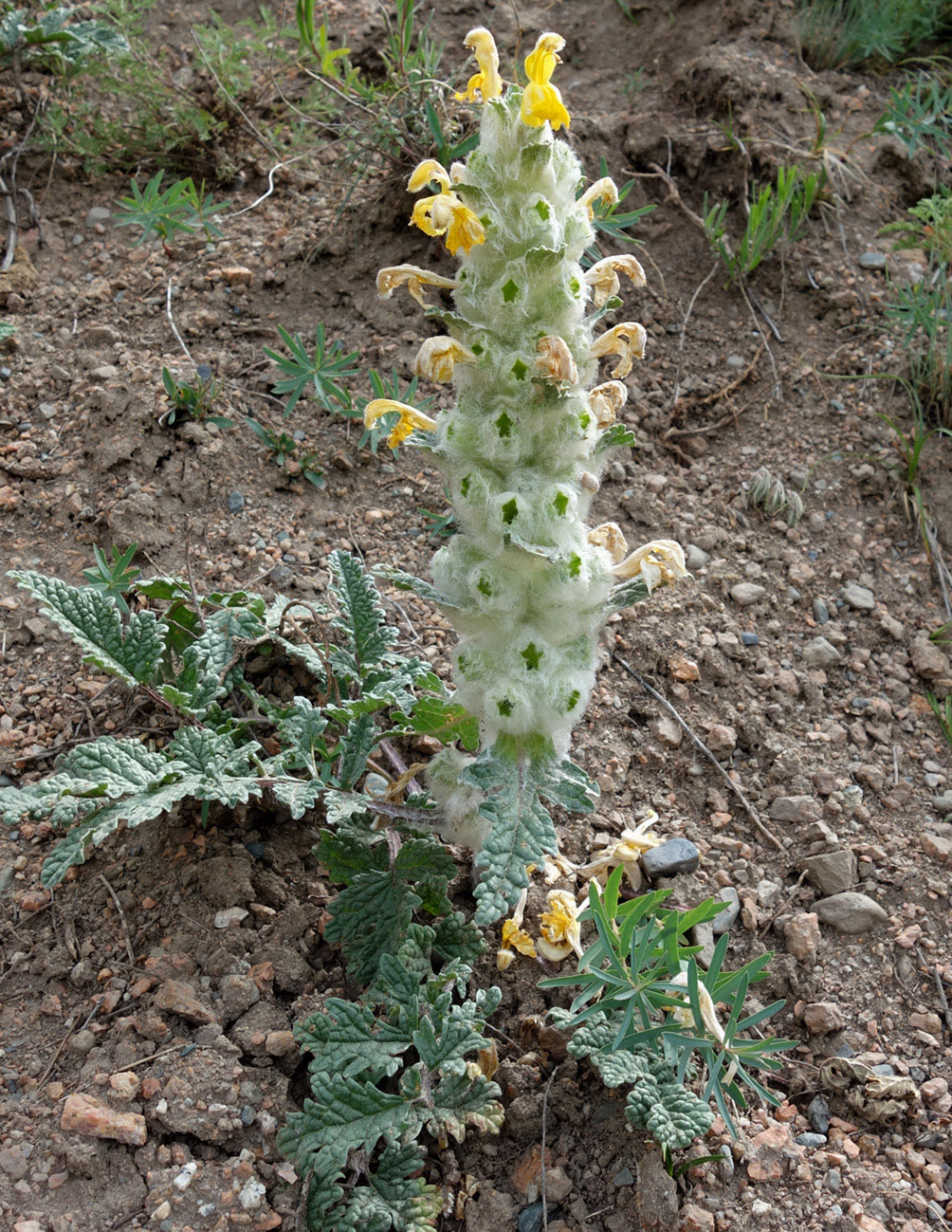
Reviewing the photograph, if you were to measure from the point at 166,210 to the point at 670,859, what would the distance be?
264 cm

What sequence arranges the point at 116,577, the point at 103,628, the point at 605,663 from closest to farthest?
1. the point at 103,628
2. the point at 116,577
3. the point at 605,663

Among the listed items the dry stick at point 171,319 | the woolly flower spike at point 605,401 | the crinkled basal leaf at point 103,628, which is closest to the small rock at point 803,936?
the woolly flower spike at point 605,401

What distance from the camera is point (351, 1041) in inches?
73.3

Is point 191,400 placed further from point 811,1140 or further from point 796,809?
point 811,1140

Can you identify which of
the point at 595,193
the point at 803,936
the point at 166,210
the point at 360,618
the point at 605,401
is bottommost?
the point at 803,936

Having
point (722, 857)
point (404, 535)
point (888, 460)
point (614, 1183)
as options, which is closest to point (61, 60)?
point (404, 535)

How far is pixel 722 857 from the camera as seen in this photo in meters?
2.51

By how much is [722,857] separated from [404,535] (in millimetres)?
1377

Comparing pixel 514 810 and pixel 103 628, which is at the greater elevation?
pixel 514 810

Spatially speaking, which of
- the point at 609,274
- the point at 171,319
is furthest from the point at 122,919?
the point at 171,319

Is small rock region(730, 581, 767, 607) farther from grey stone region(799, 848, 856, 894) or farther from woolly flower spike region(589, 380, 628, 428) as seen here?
woolly flower spike region(589, 380, 628, 428)

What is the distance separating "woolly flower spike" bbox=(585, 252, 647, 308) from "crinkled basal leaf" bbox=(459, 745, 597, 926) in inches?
38.2

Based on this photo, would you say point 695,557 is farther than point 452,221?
Yes

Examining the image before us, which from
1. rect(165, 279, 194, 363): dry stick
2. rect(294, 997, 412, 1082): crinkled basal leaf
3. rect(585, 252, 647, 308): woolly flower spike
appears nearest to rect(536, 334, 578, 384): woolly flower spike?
rect(585, 252, 647, 308): woolly flower spike
